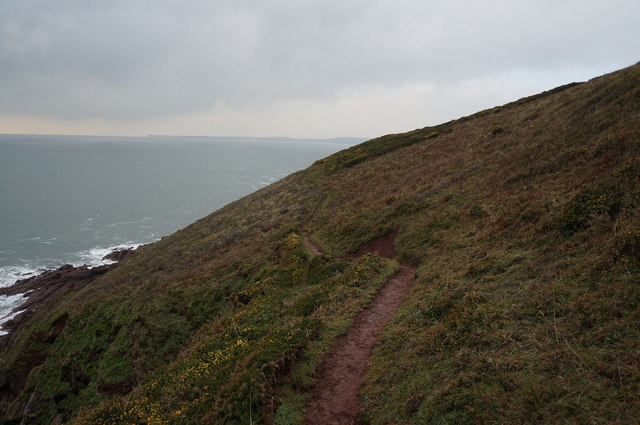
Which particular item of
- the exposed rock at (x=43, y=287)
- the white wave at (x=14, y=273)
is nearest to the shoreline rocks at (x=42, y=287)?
the exposed rock at (x=43, y=287)

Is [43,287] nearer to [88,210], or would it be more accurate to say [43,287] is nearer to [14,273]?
[14,273]

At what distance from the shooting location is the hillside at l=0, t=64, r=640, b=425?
280 inches

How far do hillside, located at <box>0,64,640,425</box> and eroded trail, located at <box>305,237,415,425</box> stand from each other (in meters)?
0.39

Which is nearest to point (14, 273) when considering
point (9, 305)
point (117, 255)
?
point (9, 305)

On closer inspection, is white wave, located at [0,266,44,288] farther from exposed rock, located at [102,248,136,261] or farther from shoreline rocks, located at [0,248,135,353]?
exposed rock, located at [102,248,136,261]

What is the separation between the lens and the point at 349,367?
10484mm

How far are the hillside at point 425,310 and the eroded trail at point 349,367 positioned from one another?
39cm

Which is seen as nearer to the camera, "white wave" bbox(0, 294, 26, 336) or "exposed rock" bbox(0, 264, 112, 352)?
"exposed rock" bbox(0, 264, 112, 352)

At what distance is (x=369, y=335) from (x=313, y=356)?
223 centimetres

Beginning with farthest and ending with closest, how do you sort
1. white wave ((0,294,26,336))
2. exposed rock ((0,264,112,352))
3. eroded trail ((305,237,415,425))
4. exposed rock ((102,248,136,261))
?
exposed rock ((102,248,136,261)) → white wave ((0,294,26,336)) → exposed rock ((0,264,112,352)) → eroded trail ((305,237,415,425))

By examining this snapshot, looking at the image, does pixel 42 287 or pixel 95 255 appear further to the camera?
pixel 95 255

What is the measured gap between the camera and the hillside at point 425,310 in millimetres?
7109

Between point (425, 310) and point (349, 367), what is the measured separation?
3317 mm

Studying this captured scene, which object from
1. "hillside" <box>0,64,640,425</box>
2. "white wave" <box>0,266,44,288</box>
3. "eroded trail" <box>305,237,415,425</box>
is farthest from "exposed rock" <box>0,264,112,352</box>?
"eroded trail" <box>305,237,415,425</box>
